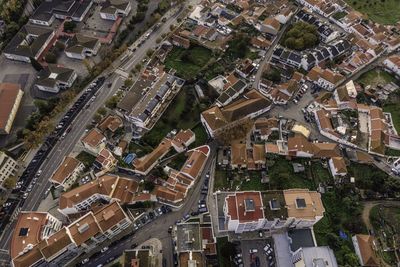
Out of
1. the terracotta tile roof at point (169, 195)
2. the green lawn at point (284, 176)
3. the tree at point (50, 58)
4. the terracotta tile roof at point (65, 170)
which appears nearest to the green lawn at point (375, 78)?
the green lawn at point (284, 176)

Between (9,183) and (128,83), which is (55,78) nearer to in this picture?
(128,83)

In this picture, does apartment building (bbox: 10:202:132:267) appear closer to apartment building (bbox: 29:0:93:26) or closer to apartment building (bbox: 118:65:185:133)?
apartment building (bbox: 118:65:185:133)

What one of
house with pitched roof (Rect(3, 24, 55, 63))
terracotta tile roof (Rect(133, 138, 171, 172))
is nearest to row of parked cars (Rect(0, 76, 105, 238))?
terracotta tile roof (Rect(133, 138, 171, 172))

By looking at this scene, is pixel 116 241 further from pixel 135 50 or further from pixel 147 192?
pixel 135 50

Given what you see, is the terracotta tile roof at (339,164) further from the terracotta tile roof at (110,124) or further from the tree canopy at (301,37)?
the terracotta tile roof at (110,124)

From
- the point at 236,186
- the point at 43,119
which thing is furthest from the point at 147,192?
the point at 43,119

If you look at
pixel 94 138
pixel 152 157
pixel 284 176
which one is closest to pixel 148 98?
pixel 94 138
